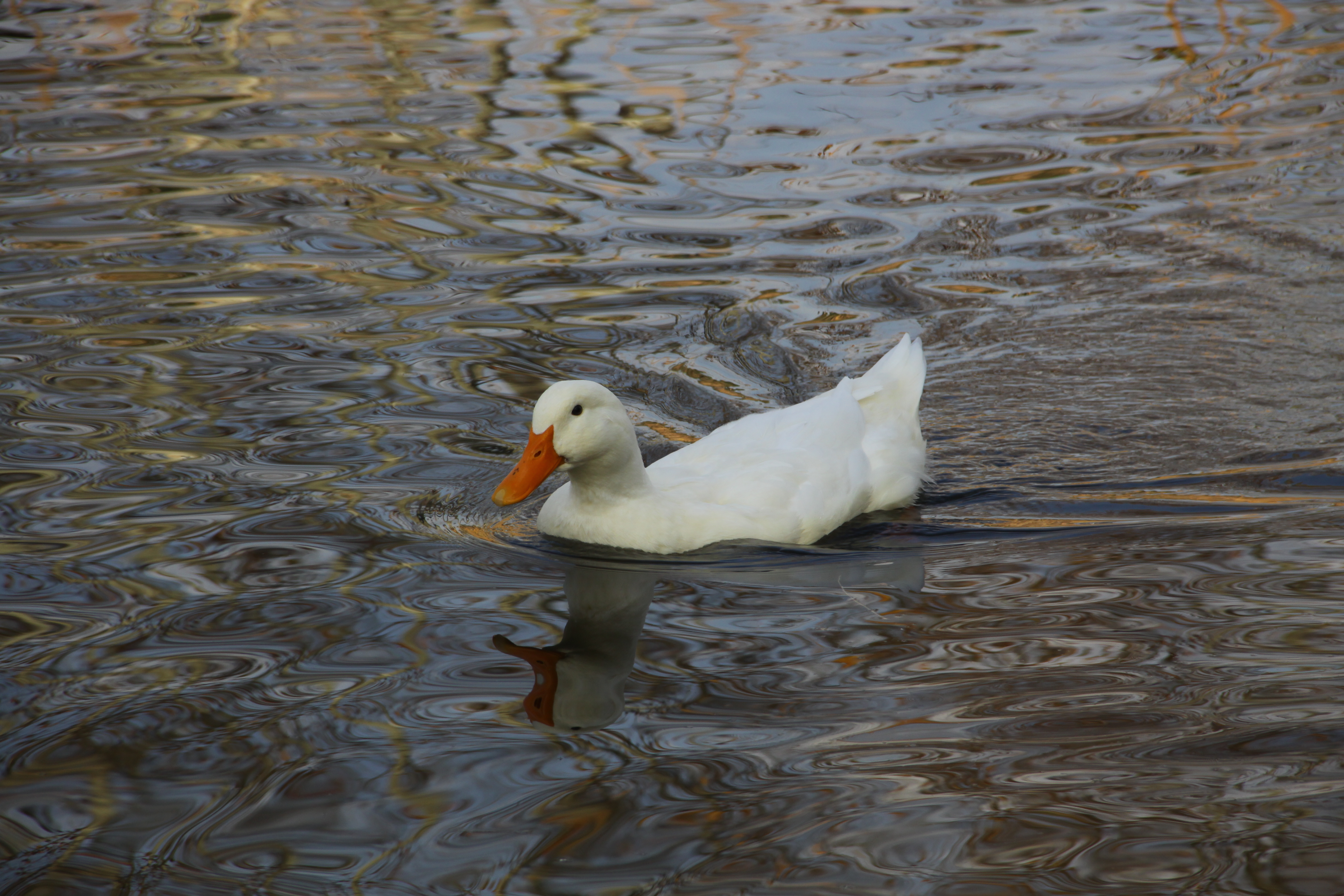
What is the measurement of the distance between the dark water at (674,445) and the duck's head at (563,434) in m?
0.38

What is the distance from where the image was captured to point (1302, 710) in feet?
12.7

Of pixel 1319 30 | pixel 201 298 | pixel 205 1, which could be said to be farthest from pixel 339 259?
pixel 1319 30

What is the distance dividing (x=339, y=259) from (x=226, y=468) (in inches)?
128

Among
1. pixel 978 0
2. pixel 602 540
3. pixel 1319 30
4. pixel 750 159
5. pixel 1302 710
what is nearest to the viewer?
pixel 1302 710

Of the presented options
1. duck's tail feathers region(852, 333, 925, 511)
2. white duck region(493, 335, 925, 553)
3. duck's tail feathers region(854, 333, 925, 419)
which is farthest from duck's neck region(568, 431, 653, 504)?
duck's tail feathers region(854, 333, 925, 419)

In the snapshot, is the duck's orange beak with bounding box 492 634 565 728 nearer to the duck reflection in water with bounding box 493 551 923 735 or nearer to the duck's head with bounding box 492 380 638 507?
the duck reflection in water with bounding box 493 551 923 735

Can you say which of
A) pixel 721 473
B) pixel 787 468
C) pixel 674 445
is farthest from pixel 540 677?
pixel 674 445

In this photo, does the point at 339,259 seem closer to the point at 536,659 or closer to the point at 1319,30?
the point at 536,659

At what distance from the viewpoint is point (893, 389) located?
245 inches

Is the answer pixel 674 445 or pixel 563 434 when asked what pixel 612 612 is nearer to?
pixel 563 434

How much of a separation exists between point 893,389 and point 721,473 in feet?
3.76

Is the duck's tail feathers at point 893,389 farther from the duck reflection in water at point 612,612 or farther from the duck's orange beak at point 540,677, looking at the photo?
the duck's orange beak at point 540,677

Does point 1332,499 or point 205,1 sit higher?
point 205,1

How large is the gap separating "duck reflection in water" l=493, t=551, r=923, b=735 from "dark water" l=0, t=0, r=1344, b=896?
0.04 metres
